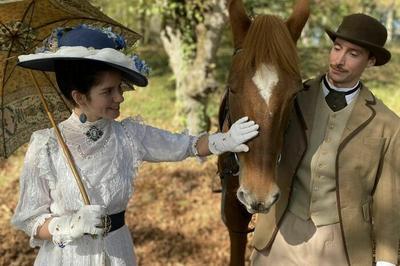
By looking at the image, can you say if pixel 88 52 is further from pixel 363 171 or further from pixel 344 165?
pixel 363 171

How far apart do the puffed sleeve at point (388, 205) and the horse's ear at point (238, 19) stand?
92 centimetres

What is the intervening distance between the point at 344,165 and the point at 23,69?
71.5 inches

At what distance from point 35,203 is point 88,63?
28.8 inches

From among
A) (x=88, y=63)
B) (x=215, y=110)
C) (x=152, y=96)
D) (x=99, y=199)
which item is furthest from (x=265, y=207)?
(x=152, y=96)

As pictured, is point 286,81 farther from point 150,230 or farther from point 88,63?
point 150,230

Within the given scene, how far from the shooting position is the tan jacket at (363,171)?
89.7 inches

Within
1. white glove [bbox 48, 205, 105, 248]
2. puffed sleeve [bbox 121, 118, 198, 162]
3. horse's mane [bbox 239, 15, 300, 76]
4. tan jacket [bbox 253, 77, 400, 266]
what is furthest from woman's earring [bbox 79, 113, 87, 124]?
tan jacket [bbox 253, 77, 400, 266]

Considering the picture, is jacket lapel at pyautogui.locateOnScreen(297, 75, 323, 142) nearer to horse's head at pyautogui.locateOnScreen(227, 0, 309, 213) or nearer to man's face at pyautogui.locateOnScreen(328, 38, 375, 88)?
man's face at pyautogui.locateOnScreen(328, 38, 375, 88)

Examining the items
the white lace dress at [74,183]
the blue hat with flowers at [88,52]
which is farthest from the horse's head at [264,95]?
the white lace dress at [74,183]

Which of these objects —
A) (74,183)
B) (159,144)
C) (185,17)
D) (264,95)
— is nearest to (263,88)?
(264,95)

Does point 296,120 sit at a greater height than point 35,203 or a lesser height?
greater

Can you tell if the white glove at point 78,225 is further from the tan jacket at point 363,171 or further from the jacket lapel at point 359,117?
the jacket lapel at point 359,117

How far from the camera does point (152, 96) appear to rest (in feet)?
40.0

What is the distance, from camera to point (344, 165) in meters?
2.28
